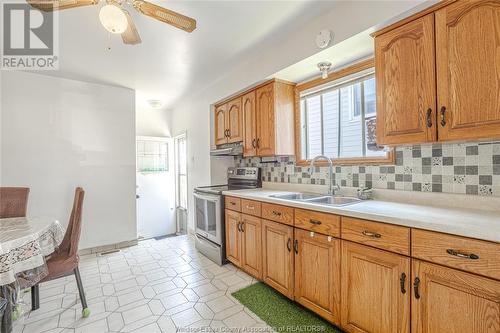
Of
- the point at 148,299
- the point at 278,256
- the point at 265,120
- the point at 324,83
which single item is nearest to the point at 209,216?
the point at 148,299

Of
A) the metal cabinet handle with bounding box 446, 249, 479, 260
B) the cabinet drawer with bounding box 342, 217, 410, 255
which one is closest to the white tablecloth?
the cabinet drawer with bounding box 342, 217, 410, 255

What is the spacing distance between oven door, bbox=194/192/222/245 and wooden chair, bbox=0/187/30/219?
179 centimetres

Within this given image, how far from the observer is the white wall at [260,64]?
1.65 meters

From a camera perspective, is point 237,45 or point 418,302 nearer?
point 418,302

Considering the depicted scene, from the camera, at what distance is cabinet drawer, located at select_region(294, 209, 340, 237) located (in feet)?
5.38

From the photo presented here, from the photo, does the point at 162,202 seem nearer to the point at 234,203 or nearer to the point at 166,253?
the point at 166,253

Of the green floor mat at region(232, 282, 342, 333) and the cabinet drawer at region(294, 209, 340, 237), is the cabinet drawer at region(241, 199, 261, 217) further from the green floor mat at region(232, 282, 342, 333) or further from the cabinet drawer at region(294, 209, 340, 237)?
the green floor mat at region(232, 282, 342, 333)

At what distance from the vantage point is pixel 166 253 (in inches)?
134

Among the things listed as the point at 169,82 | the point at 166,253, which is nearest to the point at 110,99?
the point at 169,82

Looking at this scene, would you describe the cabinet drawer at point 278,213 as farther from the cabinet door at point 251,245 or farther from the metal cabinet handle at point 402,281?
the metal cabinet handle at point 402,281

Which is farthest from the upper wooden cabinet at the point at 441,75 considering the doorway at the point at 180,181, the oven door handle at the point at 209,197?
the doorway at the point at 180,181

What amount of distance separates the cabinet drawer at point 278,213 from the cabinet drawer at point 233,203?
433 mm

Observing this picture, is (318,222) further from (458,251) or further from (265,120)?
(265,120)

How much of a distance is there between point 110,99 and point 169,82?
0.97m
